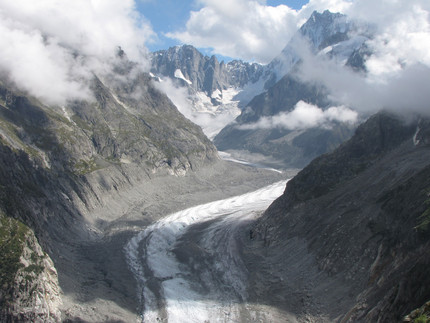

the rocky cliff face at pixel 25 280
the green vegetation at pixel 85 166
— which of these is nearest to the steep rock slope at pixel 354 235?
the rocky cliff face at pixel 25 280

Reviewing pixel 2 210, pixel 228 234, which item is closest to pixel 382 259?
pixel 228 234

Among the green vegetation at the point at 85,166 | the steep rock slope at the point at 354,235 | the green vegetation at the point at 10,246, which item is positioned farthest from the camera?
the green vegetation at the point at 85,166

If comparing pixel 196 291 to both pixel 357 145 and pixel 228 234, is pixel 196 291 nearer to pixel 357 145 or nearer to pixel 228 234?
pixel 228 234

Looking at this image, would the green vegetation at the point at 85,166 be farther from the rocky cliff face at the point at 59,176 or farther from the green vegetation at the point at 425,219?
the green vegetation at the point at 425,219

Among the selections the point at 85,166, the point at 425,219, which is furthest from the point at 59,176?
the point at 425,219

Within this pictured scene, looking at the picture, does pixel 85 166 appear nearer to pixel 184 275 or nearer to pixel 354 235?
pixel 184 275

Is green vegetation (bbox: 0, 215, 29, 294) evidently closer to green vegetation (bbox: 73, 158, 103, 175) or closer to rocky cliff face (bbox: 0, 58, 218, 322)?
rocky cliff face (bbox: 0, 58, 218, 322)
